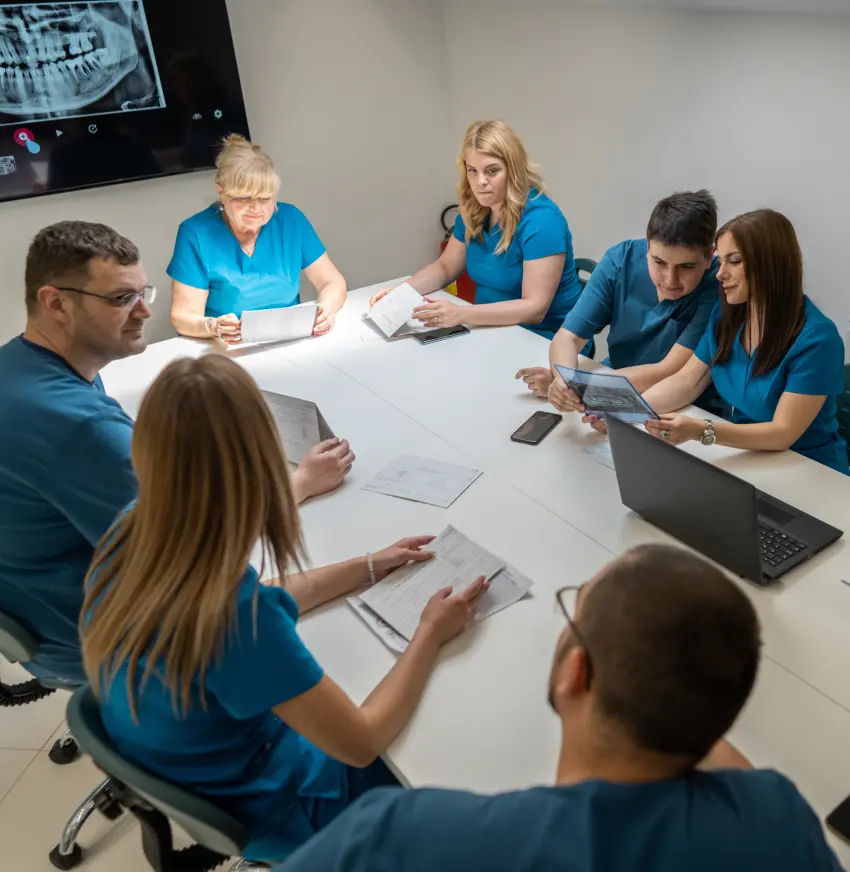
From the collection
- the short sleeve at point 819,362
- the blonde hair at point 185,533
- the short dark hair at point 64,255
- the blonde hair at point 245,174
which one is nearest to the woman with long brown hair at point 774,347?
the short sleeve at point 819,362

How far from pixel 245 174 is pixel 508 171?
0.99m

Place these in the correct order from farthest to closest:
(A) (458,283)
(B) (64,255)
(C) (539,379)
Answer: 1. (A) (458,283)
2. (C) (539,379)
3. (B) (64,255)

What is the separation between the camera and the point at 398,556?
1558 mm

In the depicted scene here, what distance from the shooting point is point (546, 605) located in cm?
146

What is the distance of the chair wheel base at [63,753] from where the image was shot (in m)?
2.08

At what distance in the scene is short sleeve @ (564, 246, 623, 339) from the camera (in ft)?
8.05

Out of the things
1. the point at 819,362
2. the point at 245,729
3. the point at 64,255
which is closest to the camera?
the point at 245,729

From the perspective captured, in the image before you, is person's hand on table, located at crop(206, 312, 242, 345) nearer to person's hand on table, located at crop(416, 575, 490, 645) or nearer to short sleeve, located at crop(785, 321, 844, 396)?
person's hand on table, located at crop(416, 575, 490, 645)

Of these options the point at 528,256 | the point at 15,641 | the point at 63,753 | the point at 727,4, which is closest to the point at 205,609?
the point at 15,641

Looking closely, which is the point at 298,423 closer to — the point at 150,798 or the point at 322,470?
the point at 322,470

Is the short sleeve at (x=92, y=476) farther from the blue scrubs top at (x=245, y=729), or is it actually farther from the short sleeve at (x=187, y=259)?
the short sleeve at (x=187, y=259)

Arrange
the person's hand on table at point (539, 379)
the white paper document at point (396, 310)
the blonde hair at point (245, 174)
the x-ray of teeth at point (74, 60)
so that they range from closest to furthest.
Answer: the person's hand on table at point (539, 379), the blonde hair at point (245, 174), the white paper document at point (396, 310), the x-ray of teeth at point (74, 60)

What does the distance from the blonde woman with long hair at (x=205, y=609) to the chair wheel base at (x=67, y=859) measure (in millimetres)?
940

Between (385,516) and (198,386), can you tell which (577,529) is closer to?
(385,516)
